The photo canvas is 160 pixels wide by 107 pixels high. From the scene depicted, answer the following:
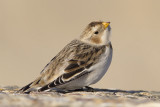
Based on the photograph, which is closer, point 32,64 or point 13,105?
point 13,105

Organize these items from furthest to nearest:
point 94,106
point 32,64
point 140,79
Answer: point 32,64
point 140,79
point 94,106

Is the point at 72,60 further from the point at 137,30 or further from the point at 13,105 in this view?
the point at 137,30

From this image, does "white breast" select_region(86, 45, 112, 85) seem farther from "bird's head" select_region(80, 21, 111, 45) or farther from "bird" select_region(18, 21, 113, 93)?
"bird's head" select_region(80, 21, 111, 45)

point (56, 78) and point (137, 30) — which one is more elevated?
point (137, 30)

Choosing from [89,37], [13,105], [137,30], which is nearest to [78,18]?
[137,30]

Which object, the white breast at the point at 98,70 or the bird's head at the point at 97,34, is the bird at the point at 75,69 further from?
the bird's head at the point at 97,34

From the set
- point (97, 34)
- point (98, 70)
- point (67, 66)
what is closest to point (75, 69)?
point (67, 66)

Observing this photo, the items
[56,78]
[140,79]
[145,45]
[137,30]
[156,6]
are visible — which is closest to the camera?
[56,78]
